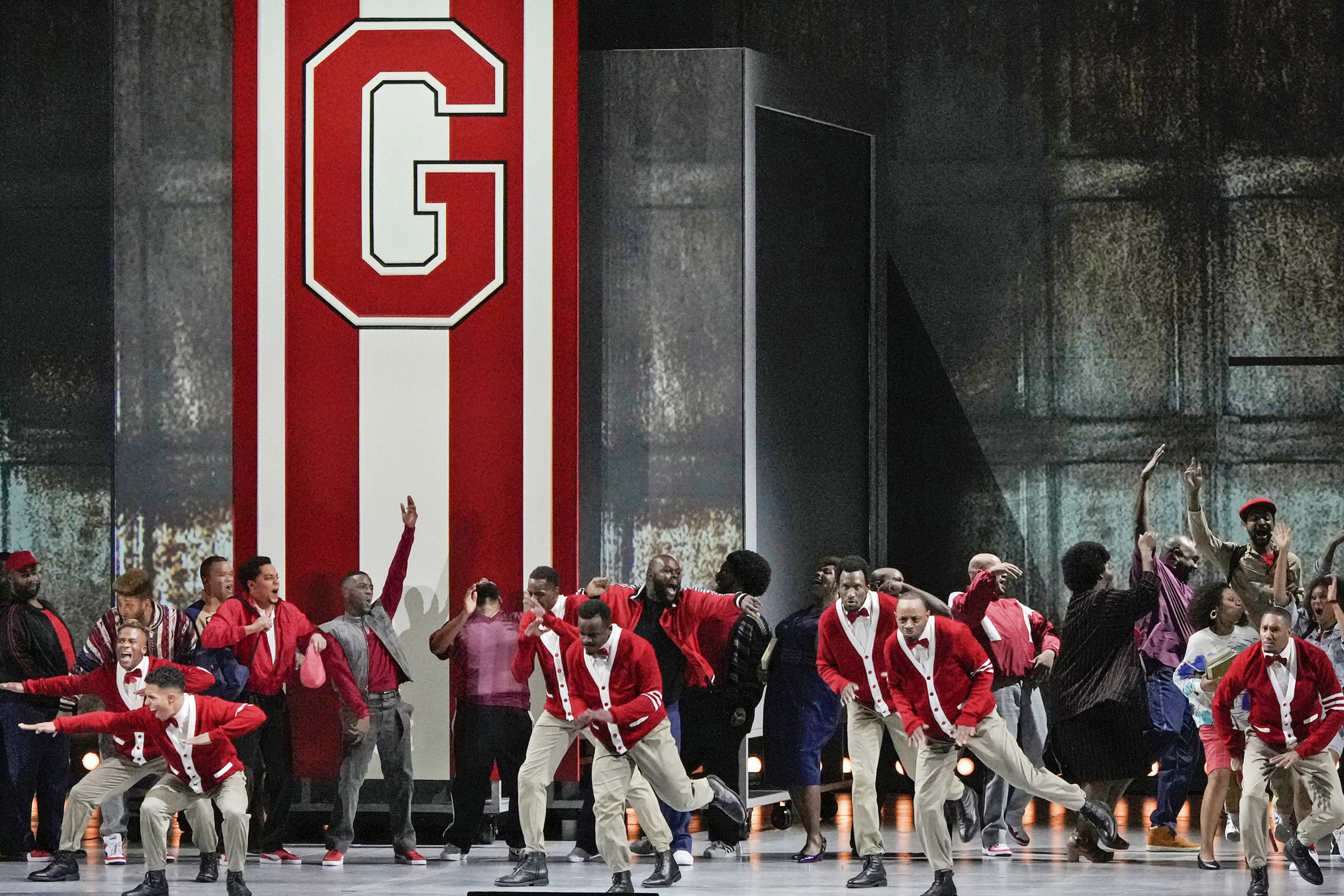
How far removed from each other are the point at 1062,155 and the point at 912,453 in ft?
7.35

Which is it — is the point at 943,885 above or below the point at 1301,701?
below

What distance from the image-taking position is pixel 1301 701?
937 centimetres

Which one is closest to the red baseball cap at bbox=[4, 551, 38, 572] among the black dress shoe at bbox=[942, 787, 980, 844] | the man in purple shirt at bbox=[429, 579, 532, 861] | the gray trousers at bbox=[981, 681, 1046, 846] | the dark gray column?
the dark gray column

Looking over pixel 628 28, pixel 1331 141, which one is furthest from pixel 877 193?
pixel 1331 141

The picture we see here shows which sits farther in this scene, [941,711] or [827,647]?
[827,647]

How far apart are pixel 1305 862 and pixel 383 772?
15.0 ft

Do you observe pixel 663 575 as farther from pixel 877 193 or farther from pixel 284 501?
pixel 877 193

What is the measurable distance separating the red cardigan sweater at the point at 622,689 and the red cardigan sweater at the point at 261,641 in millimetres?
1864

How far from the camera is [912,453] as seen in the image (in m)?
14.1

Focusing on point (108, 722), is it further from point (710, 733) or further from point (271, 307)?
point (710, 733)

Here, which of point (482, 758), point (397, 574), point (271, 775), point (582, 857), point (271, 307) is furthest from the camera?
point (271, 307)

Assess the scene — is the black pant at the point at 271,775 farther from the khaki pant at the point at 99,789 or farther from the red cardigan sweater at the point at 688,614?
the red cardigan sweater at the point at 688,614

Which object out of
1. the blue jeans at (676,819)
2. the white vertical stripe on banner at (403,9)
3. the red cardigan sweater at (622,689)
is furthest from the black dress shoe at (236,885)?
the white vertical stripe on banner at (403,9)

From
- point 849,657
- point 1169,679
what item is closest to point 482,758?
point 849,657
